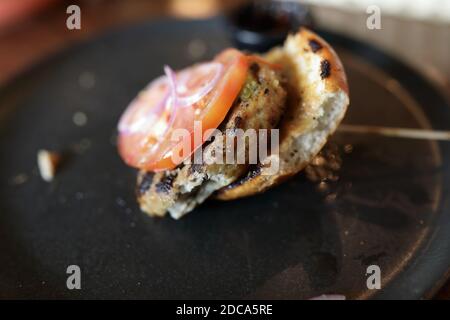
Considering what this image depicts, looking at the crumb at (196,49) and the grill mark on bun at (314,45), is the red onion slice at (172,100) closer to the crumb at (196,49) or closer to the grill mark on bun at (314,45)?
the grill mark on bun at (314,45)

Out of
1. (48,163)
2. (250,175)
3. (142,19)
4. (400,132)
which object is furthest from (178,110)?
(142,19)

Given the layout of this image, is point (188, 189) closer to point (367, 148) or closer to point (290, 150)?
point (290, 150)

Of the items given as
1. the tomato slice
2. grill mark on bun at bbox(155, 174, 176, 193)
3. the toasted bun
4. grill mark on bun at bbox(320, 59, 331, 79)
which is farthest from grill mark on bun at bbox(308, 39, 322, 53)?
grill mark on bun at bbox(155, 174, 176, 193)

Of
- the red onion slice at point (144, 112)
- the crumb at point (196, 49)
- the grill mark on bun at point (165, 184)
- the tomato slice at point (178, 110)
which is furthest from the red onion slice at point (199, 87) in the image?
the crumb at point (196, 49)

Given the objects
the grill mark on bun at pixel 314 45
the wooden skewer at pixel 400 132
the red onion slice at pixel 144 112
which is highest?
the grill mark on bun at pixel 314 45

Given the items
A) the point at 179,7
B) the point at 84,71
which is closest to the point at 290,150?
the point at 84,71

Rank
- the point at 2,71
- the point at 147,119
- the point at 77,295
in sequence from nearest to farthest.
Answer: the point at 77,295 → the point at 147,119 → the point at 2,71
